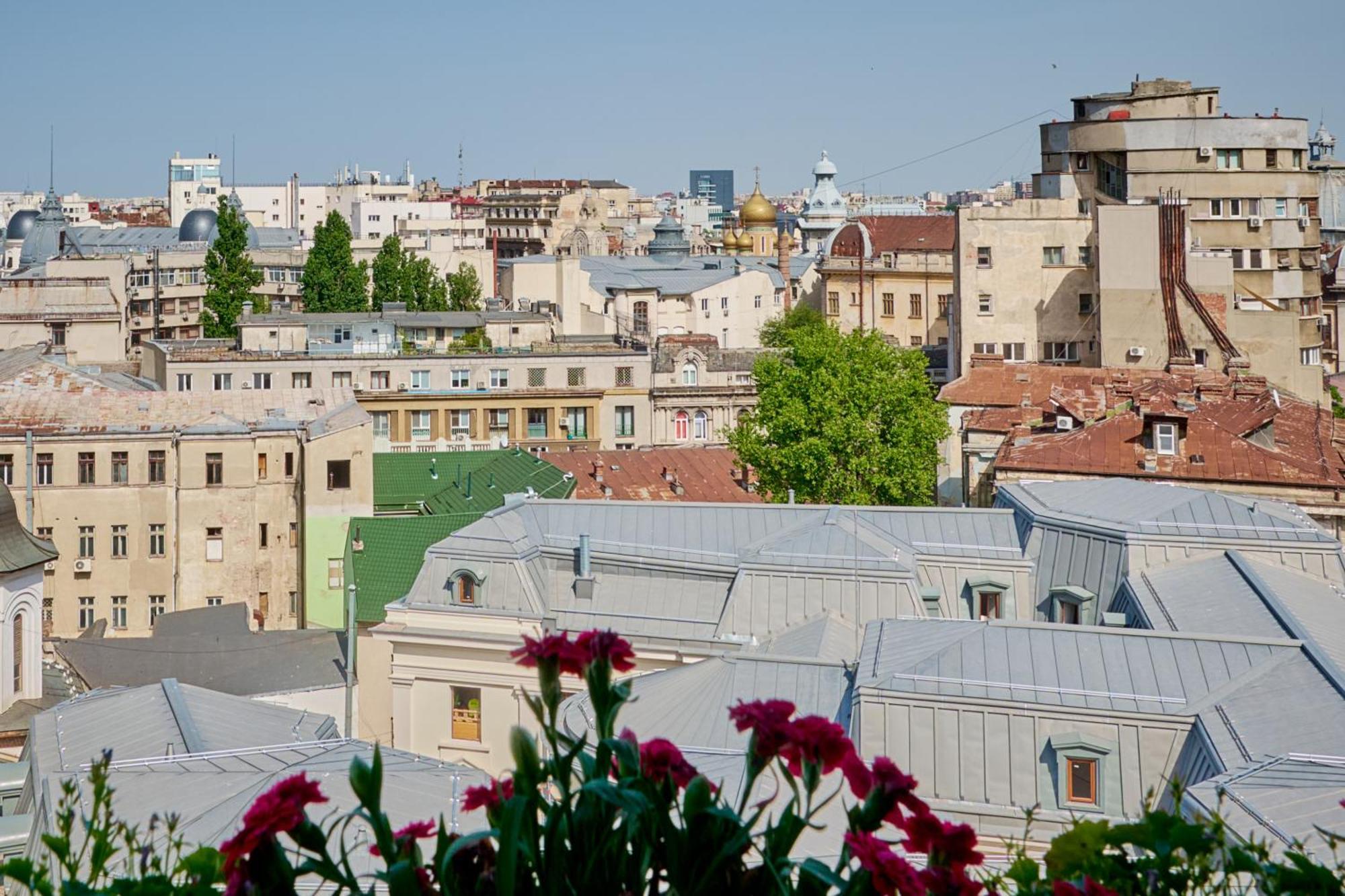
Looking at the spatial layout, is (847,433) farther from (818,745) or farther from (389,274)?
(389,274)

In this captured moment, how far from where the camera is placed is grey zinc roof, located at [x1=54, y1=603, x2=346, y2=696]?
3234 centimetres

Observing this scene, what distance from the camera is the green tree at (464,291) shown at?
93.0 m

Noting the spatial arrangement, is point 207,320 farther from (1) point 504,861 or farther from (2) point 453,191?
(2) point 453,191

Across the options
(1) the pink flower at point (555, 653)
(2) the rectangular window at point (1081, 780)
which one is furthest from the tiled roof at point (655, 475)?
(1) the pink flower at point (555, 653)

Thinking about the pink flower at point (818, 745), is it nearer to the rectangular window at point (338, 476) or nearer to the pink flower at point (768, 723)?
the pink flower at point (768, 723)

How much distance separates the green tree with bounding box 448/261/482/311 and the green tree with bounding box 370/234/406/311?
261 centimetres

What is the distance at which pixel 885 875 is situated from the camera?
6.82 meters

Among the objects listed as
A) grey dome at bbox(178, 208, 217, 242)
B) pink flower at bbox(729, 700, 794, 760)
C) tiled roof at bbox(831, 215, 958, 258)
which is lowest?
pink flower at bbox(729, 700, 794, 760)

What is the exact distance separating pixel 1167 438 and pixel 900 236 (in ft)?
191

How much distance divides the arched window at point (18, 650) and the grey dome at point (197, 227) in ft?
339

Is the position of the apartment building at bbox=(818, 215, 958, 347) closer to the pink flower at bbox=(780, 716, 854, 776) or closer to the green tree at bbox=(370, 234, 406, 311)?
the green tree at bbox=(370, 234, 406, 311)

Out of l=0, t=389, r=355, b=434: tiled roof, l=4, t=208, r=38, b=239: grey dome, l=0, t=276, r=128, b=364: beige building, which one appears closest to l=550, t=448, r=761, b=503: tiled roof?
l=0, t=389, r=355, b=434: tiled roof

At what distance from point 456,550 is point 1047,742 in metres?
11.8

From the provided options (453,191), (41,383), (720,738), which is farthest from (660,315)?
(453,191)
